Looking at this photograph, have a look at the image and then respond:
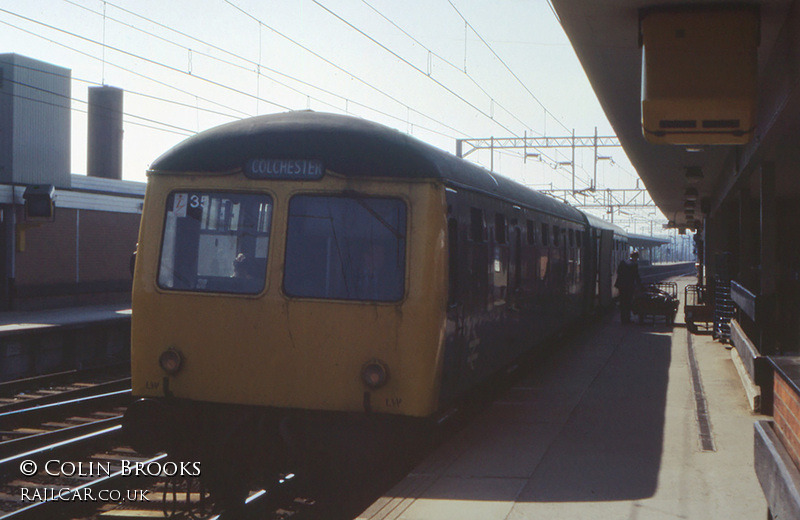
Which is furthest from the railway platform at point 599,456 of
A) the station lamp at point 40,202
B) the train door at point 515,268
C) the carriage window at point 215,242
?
the station lamp at point 40,202

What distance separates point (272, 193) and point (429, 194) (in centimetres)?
117

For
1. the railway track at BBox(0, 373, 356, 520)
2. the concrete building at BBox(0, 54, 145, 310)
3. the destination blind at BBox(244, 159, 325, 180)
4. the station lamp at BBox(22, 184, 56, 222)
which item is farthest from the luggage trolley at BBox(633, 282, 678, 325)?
the concrete building at BBox(0, 54, 145, 310)

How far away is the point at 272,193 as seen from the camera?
661 cm

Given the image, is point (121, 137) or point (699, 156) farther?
point (121, 137)

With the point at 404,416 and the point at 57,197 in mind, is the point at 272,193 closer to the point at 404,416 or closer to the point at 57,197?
the point at 404,416

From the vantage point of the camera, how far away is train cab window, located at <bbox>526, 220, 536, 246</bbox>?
10.6 metres

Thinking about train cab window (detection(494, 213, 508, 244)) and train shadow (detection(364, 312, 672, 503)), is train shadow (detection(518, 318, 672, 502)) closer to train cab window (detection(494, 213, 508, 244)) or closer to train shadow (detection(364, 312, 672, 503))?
train shadow (detection(364, 312, 672, 503))

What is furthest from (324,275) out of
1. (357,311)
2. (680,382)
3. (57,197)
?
(57,197)

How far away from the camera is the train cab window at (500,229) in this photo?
8.68 m

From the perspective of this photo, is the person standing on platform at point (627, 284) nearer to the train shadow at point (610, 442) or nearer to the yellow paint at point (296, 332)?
the train shadow at point (610, 442)

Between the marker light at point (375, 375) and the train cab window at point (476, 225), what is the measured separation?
1.75m

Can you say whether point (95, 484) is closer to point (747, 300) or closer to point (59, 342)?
point (747, 300)

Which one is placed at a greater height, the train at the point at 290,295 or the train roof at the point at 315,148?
the train roof at the point at 315,148

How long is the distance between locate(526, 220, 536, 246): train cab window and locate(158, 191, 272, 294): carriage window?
4.68 m
